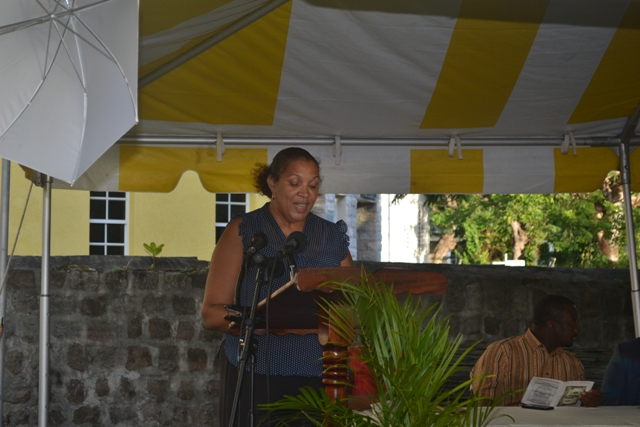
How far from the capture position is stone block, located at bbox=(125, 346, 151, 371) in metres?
5.24

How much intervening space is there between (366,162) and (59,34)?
5.85 ft

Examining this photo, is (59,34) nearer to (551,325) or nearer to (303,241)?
(303,241)

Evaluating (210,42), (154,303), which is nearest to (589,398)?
Answer: (210,42)

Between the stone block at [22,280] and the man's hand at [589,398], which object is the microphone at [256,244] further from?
the stone block at [22,280]

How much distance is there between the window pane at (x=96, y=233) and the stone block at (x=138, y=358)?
23.1 ft

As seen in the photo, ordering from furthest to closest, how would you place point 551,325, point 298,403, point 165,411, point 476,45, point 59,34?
1. point 165,411
2. point 551,325
3. point 476,45
4. point 59,34
5. point 298,403

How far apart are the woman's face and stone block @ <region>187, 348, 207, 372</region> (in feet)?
8.48

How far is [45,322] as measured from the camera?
3732 millimetres

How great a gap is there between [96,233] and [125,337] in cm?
709

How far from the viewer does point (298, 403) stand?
1786 mm

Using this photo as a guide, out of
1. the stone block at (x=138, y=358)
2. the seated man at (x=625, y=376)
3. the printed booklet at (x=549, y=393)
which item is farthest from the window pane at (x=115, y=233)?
the printed booklet at (x=549, y=393)

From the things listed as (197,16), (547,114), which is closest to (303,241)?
(197,16)

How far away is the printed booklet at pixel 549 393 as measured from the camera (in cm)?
308

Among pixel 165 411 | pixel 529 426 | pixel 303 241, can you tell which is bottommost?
pixel 165 411
